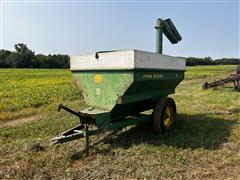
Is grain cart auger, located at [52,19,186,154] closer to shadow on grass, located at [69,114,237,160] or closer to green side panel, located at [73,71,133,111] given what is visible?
green side panel, located at [73,71,133,111]

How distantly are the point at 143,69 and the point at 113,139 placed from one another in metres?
1.61

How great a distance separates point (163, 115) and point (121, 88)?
1.39 m

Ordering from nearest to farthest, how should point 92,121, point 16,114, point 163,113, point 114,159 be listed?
point 114,159
point 92,121
point 163,113
point 16,114

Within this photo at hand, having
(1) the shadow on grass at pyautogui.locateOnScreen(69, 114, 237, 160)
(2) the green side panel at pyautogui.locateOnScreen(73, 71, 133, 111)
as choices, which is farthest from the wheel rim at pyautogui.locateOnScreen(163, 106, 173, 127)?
(2) the green side panel at pyautogui.locateOnScreen(73, 71, 133, 111)

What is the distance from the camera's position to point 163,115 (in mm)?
5219

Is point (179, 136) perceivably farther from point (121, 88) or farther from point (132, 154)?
point (121, 88)

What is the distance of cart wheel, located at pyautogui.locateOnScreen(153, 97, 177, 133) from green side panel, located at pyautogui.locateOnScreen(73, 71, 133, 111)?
1.09m

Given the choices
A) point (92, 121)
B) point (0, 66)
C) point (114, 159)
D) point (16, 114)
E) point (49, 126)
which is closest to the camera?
point (114, 159)

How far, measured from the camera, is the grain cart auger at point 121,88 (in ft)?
13.9

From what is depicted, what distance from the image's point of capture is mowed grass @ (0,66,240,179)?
3475mm

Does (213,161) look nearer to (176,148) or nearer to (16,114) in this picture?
(176,148)

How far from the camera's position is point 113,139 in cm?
495

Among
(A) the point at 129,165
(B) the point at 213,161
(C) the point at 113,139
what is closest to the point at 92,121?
(C) the point at 113,139

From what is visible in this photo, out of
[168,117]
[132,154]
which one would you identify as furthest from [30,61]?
[132,154]
